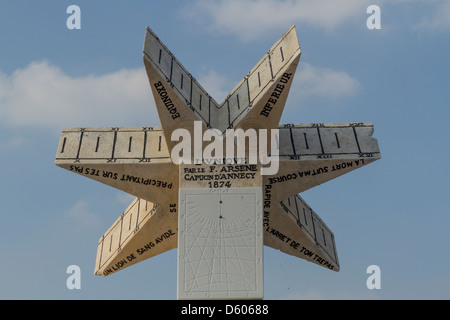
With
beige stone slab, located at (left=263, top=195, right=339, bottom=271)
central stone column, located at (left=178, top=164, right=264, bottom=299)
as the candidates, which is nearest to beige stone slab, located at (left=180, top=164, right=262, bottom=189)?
central stone column, located at (left=178, top=164, right=264, bottom=299)

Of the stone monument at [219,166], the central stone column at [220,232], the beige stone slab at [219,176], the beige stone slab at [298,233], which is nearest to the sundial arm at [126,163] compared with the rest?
the stone monument at [219,166]

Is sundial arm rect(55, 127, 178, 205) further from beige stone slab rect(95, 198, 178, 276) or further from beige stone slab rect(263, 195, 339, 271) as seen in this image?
beige stone slab rect(263, 195, 339, 271)

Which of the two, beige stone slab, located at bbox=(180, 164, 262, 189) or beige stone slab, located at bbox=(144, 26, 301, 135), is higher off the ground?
beige stone slab, located at bbox=(144, 26, 301, 135)

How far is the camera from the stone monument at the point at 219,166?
632 inches

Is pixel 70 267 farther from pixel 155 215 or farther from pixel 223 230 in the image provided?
pixel 223 230

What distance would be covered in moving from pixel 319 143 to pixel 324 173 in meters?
0.70

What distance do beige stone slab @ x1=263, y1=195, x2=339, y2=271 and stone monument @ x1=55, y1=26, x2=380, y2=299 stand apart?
0.03 m

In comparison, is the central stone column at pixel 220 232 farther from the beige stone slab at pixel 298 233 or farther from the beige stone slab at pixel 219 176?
the beige stone slab at pixel 298 233

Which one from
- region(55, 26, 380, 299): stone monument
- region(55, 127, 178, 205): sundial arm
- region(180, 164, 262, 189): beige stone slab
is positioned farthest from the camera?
region(55, 127, 178, 205): sundial arm

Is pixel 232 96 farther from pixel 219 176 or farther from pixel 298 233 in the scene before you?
pixel 298 233

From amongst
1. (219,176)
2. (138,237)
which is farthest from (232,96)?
(138,237)

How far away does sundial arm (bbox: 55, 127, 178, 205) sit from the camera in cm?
1694

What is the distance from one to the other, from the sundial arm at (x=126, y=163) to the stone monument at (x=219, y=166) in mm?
21

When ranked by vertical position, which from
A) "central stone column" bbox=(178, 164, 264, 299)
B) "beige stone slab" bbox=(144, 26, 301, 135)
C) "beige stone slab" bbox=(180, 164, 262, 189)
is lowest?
"central stone column" bbox=(178, 164, 264, 299)
